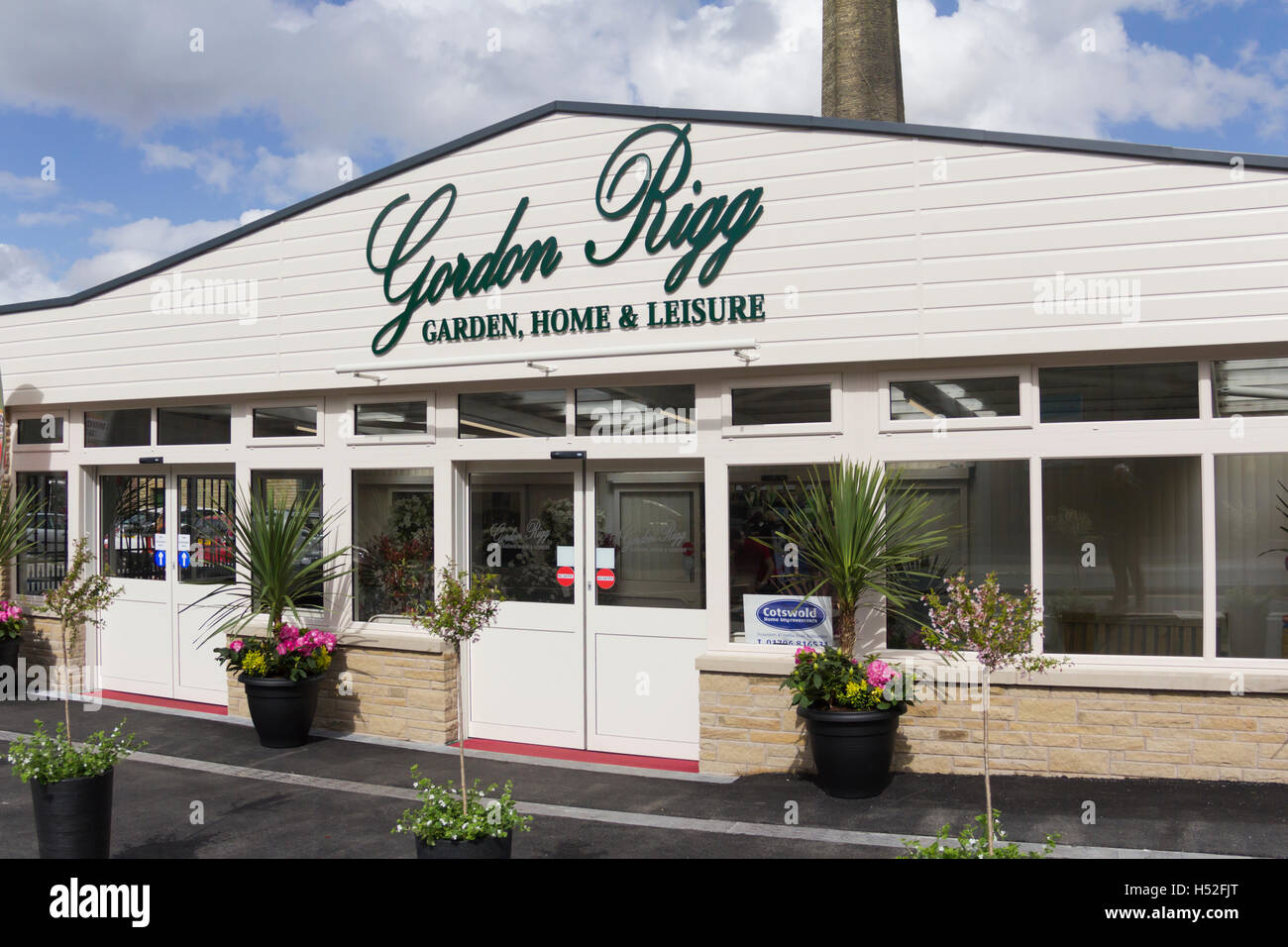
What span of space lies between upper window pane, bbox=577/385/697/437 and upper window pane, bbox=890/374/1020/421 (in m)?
1.46

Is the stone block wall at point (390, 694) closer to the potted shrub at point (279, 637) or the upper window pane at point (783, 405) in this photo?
the potted shrub at point (279, 637)

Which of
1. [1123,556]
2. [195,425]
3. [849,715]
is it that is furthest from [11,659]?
[1123,556]

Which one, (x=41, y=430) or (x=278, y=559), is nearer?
(x=278, y=559)

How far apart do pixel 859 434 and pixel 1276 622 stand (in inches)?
108

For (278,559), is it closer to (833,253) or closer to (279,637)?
(279,637)

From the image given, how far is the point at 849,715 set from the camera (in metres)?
6.08

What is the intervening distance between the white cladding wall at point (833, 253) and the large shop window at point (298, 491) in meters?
0.77

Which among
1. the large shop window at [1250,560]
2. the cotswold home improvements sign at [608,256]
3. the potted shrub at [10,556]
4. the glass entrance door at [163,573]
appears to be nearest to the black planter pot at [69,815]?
the cotswold home improvements sign at [608,256]

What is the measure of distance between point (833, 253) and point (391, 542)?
169 inches

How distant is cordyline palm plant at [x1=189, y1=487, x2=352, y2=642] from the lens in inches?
316

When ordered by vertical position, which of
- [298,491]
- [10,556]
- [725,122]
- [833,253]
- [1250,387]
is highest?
[725,122]

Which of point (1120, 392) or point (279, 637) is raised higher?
point (1120, 392)

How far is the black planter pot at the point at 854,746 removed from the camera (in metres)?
6.10
